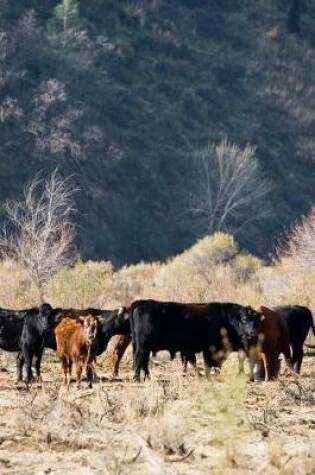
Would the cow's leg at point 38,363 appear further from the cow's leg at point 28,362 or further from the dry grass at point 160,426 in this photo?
the dry grass at point 160,426

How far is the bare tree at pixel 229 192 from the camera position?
7381 centimetres

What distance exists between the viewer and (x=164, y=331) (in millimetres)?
24797

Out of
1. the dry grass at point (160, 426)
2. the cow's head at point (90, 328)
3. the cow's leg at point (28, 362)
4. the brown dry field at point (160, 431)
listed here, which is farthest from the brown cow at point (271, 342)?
the cow's leg at point (28, 362)

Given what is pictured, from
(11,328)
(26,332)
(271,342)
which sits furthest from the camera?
(11,328)

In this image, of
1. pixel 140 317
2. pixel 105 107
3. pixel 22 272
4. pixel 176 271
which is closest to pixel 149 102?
pixel 105 107

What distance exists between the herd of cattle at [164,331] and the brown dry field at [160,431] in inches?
112

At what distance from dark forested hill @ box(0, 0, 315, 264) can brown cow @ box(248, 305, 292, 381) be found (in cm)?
4251

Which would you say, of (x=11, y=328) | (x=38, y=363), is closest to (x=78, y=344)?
(x=38, y=363)

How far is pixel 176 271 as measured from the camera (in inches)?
2080

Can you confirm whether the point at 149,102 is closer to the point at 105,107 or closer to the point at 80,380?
the point at 105,107

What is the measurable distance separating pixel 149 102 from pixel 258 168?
789 centimetres

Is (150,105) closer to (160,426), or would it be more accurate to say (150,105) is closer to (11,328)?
(11,328)

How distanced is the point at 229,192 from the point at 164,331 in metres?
49.9

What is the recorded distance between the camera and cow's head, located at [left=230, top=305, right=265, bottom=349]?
25.2m
